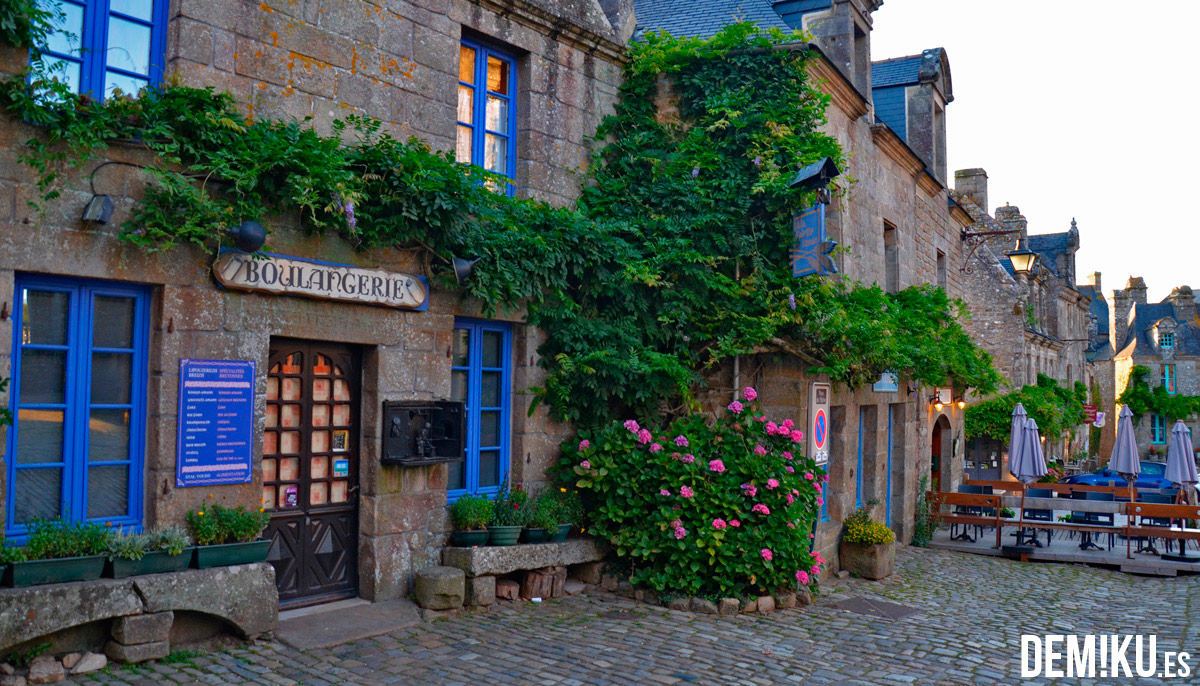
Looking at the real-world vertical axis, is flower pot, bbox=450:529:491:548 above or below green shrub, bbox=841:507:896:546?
above

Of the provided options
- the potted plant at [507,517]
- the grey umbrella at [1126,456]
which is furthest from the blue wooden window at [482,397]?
the grey umbrella at [1126,456]

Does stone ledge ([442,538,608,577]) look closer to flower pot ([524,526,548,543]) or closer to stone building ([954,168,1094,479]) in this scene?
flower pot ([524,526,548,543])

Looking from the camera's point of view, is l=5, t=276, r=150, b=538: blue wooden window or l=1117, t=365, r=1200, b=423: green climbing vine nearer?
l=5, t=276, r=150, b=538: blue wooden window

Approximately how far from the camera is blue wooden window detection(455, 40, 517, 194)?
7.87 meters

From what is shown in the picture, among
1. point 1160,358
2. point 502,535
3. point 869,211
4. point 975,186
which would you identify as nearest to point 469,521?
point 502,535

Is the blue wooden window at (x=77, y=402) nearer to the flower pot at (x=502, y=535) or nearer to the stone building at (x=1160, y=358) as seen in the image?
the flower pot at (x=502, y=535)

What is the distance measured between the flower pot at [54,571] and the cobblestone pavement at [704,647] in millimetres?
555

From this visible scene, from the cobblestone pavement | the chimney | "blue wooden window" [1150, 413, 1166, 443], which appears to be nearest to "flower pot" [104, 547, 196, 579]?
the cobblestone pavement

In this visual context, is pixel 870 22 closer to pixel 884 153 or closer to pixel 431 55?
pixel 884 153

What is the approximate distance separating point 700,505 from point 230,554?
3716 millimetres

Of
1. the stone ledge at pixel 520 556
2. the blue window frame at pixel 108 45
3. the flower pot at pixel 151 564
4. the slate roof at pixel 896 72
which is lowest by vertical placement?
the stone ledge at pixel 520 556

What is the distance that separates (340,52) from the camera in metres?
6.77

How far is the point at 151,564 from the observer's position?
5.30 m

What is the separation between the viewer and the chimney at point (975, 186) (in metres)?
27.5
